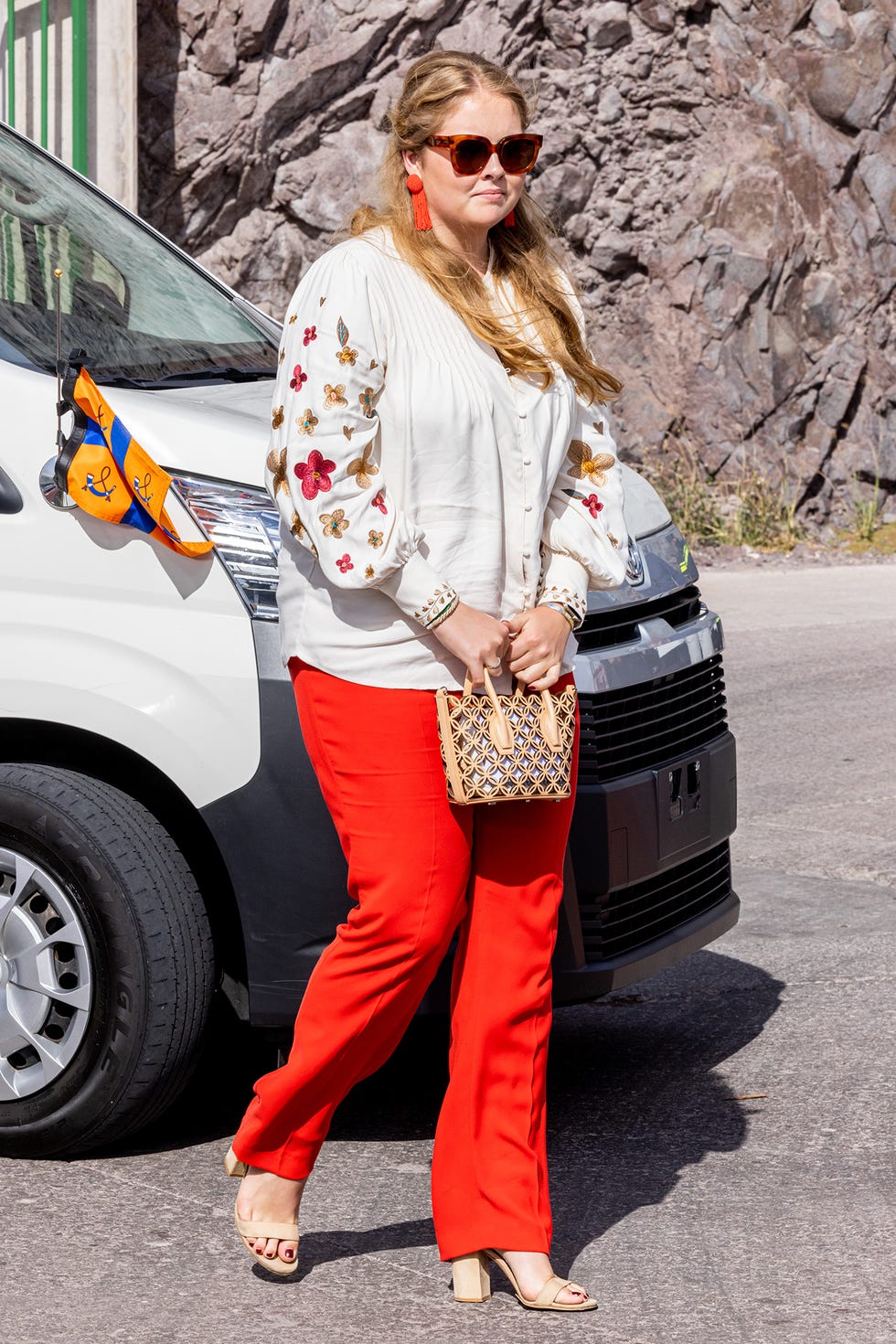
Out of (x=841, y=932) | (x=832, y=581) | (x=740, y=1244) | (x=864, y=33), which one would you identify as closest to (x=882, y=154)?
(x=864, y=33)

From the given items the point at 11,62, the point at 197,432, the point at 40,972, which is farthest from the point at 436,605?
the point at 11,62

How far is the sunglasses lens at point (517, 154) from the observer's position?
3.02 meters

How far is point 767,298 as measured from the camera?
15031mm

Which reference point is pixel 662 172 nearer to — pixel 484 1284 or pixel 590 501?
pixel 590 501

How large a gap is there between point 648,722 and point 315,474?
3.71 feet

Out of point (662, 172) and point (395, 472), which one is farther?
point (662, 172)

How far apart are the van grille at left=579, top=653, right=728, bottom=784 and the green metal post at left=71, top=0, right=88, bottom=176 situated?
971cm

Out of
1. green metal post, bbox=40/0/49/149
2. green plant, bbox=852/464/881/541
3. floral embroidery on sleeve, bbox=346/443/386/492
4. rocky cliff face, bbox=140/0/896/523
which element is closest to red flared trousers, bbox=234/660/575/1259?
floral embroidery on sleeve, bbox=346/443/386/492

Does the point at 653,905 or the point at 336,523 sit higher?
the point at 336,523

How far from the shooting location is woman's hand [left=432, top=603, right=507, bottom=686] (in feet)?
9.58

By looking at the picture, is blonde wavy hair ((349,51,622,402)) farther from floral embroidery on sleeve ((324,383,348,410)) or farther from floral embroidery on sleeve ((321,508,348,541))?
floral embroidery on sleeve ((321,508,348,541))

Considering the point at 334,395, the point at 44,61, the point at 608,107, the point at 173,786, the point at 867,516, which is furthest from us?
the point at 608,107

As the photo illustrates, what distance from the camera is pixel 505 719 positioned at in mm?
2939

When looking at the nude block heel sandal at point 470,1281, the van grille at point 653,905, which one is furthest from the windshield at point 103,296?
the nude block heel sandal at point 470,1281
